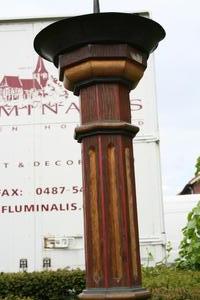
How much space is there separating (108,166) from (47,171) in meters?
4.19

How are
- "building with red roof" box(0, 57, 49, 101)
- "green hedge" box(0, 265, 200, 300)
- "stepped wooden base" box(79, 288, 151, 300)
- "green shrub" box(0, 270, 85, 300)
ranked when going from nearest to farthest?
"stepped wooden base" box(79, 288, 151, 300)
"green hedge" box(0, 265, 200, 300)
"green shrub" box(0, 270, 85, 300)
"building with red roof" box(0, 57, 49, 101)

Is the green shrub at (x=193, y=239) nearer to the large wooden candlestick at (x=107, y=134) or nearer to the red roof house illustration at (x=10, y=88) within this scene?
the red roof house illustration at (x=10, y=88)

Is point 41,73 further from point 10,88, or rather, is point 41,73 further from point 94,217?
point 94,217

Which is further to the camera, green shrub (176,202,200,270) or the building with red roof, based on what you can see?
the building with red roof

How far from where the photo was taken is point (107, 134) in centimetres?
195

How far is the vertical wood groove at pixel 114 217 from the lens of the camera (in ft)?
6.06

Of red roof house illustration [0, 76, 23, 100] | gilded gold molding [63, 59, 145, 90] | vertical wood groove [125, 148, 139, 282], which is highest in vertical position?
red roof house illustration [0, 76, 23, 100]

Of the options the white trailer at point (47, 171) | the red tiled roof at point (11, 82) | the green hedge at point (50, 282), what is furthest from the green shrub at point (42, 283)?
the red tiled roof at point (11, 82)

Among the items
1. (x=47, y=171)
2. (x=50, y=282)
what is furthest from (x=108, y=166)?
(x=50, y=282)

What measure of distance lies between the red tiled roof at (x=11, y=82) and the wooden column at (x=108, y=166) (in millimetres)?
4298

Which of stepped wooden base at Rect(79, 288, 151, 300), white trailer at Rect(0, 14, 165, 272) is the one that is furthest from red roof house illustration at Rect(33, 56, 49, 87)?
stepped wooden base at Rect(79, 288, 151, 300)

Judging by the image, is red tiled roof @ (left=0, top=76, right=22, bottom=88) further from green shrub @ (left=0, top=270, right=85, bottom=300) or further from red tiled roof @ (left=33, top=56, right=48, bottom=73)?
green shrub @ (left=0, top=270, right=85, bottom=300)

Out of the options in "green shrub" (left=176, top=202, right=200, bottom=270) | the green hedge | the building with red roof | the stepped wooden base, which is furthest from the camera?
the building with red roof

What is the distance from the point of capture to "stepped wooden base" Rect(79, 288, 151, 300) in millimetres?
1801
